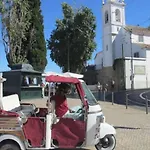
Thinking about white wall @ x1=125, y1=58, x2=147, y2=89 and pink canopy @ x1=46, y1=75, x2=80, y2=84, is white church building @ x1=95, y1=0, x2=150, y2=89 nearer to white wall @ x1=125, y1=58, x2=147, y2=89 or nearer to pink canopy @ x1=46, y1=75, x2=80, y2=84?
white wall @ x1=125, y1=58, x2=147, y2=89

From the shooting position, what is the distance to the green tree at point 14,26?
26.5 m

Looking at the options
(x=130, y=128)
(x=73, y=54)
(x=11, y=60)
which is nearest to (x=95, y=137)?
(x=130, y=128)

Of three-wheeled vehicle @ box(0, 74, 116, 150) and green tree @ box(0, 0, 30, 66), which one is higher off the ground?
green tree @ box(0, 0, 30, 66)

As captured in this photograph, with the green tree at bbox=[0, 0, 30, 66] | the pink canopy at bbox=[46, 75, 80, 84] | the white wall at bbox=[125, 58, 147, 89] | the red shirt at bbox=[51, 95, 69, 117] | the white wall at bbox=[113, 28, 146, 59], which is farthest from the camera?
the white wall at bbox=[113, 28, 146, 59]

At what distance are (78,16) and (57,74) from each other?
3486cm

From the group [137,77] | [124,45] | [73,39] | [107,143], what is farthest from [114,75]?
[107,143]

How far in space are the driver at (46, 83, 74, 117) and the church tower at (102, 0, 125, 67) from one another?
61.6 meters

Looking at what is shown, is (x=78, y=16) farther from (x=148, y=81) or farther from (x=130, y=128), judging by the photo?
(x=130, y=128)

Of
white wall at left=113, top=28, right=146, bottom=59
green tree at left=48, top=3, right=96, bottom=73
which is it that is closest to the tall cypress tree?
green tree at left=48, top=3, right=96, bottom=73

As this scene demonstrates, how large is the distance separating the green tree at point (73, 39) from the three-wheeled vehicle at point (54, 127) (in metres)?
33.0

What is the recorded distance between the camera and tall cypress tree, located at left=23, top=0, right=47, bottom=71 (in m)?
32.2

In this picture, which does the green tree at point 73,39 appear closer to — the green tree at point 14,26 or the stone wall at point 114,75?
the green tree at point 14,26

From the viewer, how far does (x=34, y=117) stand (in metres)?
7.08

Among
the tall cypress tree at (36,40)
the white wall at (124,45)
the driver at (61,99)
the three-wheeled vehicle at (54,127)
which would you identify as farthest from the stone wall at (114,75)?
the three-wheeled vehicle at (54,127)
